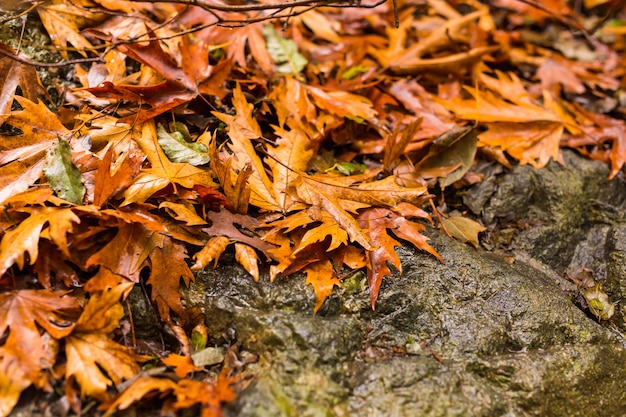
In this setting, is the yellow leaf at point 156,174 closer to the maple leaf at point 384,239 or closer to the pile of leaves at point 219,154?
the pile of leaves at point 219,154

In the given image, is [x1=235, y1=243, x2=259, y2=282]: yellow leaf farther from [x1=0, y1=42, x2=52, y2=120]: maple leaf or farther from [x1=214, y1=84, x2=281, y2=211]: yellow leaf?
[x1=0, y1=42, x2=52, y2=120]: maple leaf

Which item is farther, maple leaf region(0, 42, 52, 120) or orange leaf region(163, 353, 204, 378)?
maple leaf region(0, 42, 52, 120)

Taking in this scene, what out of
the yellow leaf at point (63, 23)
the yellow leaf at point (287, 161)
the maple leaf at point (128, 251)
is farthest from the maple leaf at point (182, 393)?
the yellow leaf at point (63, 23)

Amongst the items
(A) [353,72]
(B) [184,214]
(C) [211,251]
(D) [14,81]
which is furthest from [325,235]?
(D) [14,81]

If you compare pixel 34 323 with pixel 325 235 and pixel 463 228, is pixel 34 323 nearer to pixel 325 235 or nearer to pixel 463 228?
pixel 325 235

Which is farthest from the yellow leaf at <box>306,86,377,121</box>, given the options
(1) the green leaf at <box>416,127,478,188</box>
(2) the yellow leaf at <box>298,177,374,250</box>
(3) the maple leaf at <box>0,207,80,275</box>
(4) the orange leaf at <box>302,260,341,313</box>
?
(3) the maple leaf at <box>0,207,80,275</box>

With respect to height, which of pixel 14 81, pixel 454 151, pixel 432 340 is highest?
pixel 14 81
